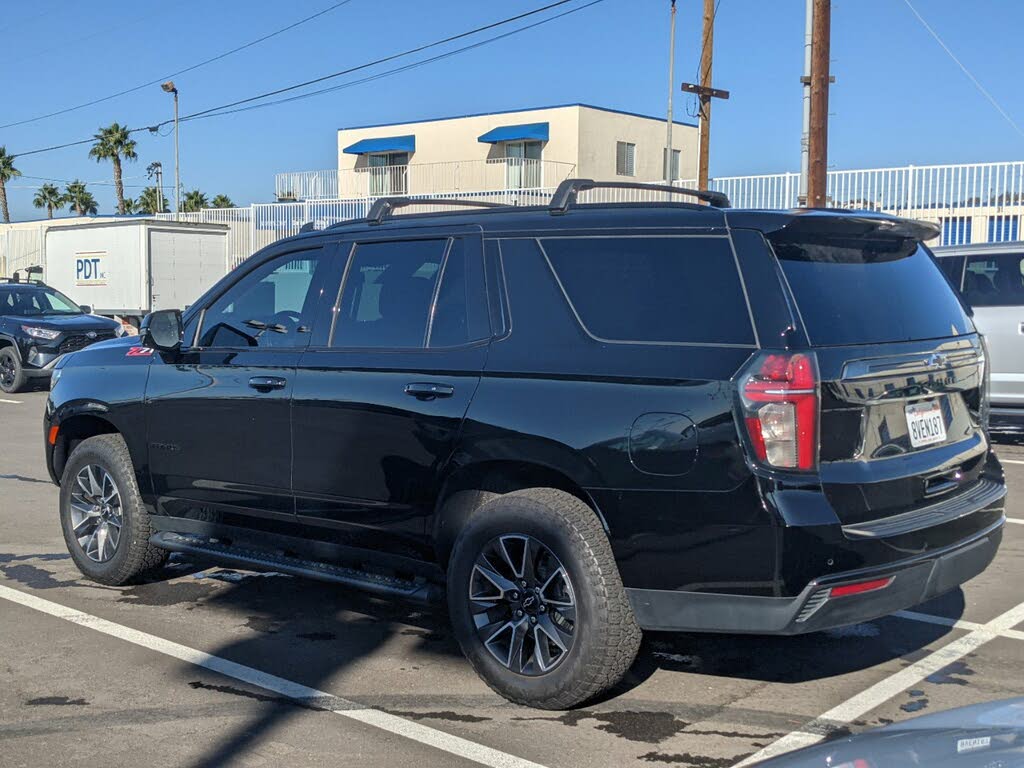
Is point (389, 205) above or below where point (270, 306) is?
above

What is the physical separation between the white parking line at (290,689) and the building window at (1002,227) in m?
16.5

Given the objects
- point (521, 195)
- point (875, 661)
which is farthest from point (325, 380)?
point (521, 195)

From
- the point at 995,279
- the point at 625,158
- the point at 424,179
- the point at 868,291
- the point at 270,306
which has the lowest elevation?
the point at 270,306

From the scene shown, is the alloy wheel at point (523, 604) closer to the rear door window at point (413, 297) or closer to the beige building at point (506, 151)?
the rear door window at point (413, 297)

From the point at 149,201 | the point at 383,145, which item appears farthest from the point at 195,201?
Answer: the point at 383,145

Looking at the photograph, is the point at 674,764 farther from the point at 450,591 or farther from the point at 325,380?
the point at 325,380

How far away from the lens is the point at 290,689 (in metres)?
4.94

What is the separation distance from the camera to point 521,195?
32188 millimetres

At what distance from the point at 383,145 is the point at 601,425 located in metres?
48.5

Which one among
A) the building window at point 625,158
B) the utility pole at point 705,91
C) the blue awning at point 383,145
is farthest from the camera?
the blue awning at point 383,145

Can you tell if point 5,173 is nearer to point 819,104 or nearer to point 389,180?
point 389,180

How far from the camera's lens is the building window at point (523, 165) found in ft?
148

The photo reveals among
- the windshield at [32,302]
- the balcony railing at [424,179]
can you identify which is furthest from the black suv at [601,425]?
the balcony railing at [424,179]

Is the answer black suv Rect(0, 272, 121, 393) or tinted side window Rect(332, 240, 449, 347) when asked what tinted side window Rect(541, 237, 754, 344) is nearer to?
tinted side window Rect(332, 240, 449, 347)
